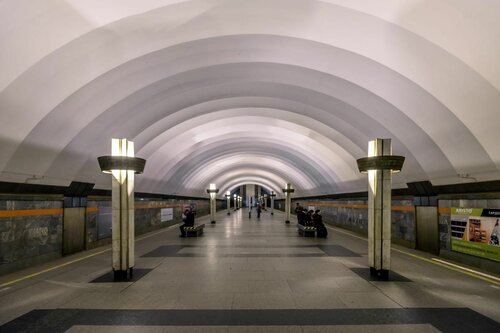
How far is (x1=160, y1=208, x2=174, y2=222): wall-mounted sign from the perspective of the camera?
70.1 ft

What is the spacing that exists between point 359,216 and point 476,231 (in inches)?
372

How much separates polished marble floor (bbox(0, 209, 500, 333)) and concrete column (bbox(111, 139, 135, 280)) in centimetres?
43

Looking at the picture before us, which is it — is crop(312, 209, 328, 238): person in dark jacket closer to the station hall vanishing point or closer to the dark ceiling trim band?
the station hall vanishing point

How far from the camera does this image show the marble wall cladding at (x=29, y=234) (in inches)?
306

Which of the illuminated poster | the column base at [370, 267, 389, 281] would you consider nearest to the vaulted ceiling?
the illuminated poster

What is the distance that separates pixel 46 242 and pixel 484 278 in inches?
452

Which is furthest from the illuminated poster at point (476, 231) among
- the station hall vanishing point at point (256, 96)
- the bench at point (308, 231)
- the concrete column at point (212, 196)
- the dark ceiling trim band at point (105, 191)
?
the concrete column at point (212, 196)

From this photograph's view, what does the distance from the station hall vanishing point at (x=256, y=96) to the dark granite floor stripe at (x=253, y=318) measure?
0.04 metres

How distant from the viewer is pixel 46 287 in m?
6.62

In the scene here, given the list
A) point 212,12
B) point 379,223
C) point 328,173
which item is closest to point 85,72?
point 212,12

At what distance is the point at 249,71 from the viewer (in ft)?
33.4

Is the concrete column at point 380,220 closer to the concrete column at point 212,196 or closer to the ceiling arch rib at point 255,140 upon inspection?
the ceiling arch rib at point 255,140

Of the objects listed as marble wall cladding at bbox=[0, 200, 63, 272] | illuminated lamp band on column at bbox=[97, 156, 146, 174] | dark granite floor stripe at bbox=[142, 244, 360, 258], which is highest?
illuminated lamp band on column at bbox=[97, 156, 146, 174]

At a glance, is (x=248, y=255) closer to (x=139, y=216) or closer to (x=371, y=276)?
(x=371, y=276)
